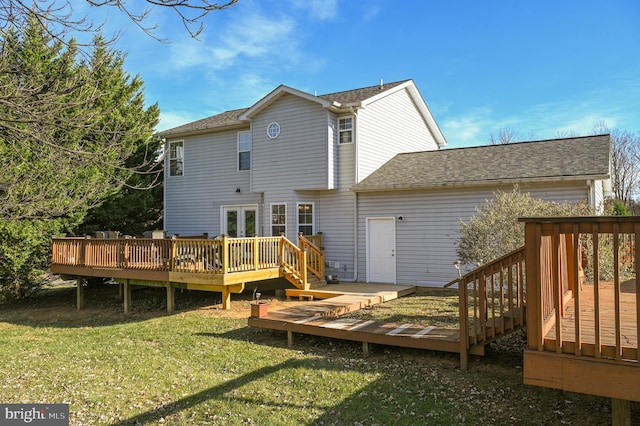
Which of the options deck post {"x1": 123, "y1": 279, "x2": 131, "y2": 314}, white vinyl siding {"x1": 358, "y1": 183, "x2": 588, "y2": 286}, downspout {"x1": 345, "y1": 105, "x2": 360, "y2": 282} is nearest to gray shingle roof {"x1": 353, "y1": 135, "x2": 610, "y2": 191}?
white vinyl siding {"x1": 358, "y1": 183, "x2": 588, "y2": 286}

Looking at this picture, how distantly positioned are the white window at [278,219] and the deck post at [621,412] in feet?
37.7

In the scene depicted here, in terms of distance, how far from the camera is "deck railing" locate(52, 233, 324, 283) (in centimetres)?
1055

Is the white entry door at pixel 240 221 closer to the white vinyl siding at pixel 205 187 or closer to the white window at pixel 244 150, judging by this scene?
the white vinyl siding at pixel 205 187

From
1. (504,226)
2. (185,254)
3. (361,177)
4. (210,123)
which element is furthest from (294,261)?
(210,123)

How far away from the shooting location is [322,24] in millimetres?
13875

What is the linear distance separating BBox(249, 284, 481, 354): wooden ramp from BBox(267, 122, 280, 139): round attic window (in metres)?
6.47

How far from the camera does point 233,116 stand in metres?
17.6

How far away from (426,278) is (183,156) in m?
11.3

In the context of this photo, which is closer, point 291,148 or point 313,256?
point 313,256

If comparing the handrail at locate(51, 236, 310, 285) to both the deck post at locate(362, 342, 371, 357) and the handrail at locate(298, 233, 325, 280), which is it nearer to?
the handrail at locate(298, 233, 325, 280)

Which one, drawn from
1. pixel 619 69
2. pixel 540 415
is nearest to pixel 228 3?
pixel 540 415

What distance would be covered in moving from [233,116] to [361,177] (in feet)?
22.6

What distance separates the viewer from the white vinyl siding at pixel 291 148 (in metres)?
13.8

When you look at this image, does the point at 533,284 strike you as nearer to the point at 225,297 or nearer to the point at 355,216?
the point at 225,297
